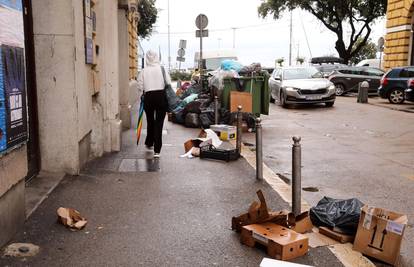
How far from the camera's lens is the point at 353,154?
969 centimetres

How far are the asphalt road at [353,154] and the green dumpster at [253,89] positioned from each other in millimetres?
757

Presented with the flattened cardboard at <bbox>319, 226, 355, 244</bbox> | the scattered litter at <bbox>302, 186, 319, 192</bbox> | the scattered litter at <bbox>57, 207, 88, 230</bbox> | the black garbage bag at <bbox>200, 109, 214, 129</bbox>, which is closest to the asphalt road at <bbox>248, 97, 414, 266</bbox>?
the scattered litter at <bbox>302, 186, 319, 192</bbox>

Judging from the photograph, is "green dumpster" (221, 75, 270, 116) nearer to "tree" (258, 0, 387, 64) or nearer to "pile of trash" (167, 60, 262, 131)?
"pile of trash" (167, 60, 262, 131)

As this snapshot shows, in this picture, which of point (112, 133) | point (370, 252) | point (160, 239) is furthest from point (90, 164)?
point (370, 252)

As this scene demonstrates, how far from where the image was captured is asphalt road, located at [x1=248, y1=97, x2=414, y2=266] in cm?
657

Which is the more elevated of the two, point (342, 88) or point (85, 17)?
point (85, 17)

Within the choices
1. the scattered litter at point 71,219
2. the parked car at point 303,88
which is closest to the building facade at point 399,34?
the parked car at point 303,88

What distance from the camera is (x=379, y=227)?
4336 millimetres

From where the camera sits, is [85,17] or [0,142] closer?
[0,142]

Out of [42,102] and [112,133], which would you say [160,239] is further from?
[112,133]

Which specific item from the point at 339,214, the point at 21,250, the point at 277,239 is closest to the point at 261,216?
the point at 277,239

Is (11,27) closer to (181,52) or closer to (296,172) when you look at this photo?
(296,172)

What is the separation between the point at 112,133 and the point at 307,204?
14.4 feet

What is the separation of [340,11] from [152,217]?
36399 millimetres
